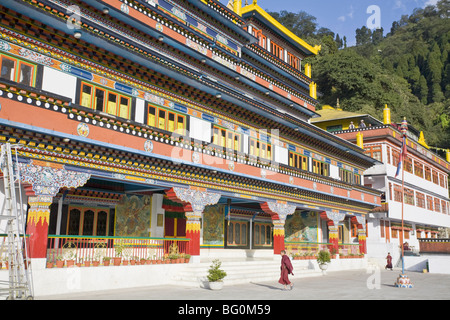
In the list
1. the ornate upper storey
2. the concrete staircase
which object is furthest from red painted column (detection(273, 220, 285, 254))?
the ornate upper storey

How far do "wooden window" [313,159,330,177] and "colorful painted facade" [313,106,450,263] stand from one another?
21.8 ft

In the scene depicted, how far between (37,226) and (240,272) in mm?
8596

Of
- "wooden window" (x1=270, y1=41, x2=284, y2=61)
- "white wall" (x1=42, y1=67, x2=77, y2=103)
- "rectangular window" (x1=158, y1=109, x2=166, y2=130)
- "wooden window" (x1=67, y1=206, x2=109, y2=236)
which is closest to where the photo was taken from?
"white wall" (x1=42, y1=67, x2=77, y2=103)

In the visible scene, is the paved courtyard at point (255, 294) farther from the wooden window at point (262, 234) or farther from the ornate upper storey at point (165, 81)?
the wooden window at point (262, 234)

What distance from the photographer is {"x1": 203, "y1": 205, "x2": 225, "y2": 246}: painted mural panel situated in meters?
22.4

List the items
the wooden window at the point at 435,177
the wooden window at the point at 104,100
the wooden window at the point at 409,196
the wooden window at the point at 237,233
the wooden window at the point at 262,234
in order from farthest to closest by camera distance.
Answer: the wooden window at the point at 435,177, the wooden window at the point at 409,196, the wooden window at the point at 262,234, the wooden window at the point at 237,233, the wooden window at the point at 104,100

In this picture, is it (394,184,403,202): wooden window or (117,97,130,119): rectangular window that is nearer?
(117,97,130,119): rectangular window

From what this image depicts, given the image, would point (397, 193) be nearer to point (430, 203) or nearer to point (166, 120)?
point (430, 203)

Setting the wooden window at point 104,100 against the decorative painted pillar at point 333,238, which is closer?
the wooden window at point 104,100

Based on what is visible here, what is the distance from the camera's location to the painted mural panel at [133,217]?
17516 millimetres

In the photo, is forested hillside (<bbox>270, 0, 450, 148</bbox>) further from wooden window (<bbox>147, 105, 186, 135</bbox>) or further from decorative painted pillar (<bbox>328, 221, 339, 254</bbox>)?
wooden window (<bbox>147, 105, 186, 135</bbox>)

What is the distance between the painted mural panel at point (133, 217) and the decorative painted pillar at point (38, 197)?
5.13m

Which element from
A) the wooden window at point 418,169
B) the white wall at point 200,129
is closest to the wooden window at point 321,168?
the white wall at point 200,129
